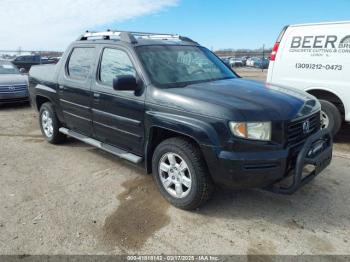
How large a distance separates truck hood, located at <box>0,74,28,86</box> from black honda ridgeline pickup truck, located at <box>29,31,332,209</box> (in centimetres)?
540

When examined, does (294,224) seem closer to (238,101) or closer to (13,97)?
(238,101)

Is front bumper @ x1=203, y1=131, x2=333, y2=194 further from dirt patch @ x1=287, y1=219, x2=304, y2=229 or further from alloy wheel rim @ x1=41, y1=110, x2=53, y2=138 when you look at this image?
alloy wheel rim @ x1=41, y1=110, x2=53, y2=138

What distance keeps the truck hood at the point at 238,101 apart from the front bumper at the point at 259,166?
0.34 meters

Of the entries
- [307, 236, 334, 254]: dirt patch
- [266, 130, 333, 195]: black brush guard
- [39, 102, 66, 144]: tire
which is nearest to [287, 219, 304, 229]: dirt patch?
[307, 236, 334, 254]: dirt patch

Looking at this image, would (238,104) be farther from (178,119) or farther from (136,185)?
(136,185)

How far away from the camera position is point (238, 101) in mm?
3451

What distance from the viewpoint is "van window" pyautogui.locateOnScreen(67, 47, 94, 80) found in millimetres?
4941

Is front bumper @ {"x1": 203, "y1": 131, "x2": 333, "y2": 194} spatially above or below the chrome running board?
above

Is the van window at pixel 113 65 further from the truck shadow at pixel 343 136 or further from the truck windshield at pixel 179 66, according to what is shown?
the truck shadow at pixel 343 136

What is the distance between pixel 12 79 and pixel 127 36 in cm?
697

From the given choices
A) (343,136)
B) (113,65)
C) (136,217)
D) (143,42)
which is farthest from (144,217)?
(343,136)

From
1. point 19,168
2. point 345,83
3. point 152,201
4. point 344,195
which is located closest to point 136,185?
point 152,201

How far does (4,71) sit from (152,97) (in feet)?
29.2

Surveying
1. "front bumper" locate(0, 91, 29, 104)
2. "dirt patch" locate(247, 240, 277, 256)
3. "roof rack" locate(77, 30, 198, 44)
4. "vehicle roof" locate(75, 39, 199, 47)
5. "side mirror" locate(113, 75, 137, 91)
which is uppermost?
"roof rack" locate(77, 30, 198, 44)
